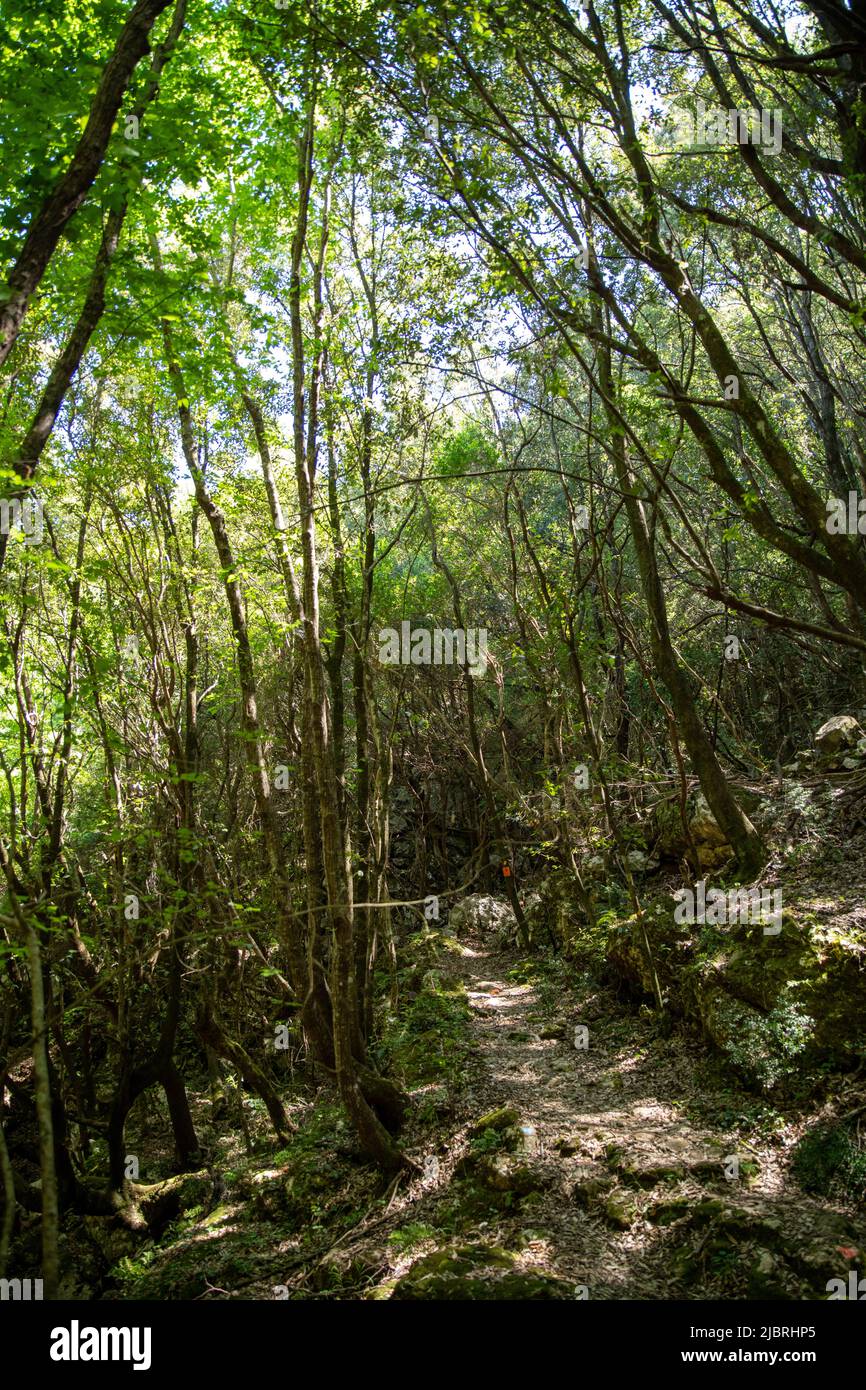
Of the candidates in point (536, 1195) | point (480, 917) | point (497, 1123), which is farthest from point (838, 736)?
point (480, 917)

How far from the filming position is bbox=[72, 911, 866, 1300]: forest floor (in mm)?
4414

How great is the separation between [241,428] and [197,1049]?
9.71 meters

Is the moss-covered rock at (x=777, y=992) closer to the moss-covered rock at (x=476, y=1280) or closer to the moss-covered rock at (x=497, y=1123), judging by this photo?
the moss-covered rock at (x=497, y=1123)

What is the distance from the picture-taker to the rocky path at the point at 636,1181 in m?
4.31

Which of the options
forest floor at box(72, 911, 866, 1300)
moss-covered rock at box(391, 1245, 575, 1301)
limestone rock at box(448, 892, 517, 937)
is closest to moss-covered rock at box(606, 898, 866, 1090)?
forest floor at box(72, 911, 866, 1300)

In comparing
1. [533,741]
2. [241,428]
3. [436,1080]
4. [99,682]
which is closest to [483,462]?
[241,428]

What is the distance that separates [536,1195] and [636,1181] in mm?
735

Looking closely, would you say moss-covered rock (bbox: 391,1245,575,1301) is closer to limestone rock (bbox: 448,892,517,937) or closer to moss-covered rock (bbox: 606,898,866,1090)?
moss-covered rock (bbox: 606,898,866,1090)

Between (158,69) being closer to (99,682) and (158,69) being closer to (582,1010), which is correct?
(99,682)

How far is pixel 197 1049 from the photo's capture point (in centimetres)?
1253

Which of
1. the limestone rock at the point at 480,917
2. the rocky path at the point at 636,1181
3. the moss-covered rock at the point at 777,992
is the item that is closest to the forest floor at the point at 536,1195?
the rocky path at the point at 636,1181

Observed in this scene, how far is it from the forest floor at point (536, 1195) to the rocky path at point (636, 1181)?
0.01 m

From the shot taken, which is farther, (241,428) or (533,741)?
(533,741)

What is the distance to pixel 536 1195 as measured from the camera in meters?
5.54
